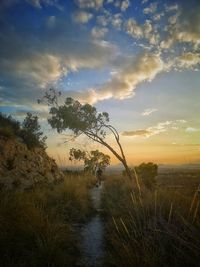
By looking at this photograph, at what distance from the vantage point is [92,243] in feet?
24.4

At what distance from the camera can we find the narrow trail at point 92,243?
6047mm

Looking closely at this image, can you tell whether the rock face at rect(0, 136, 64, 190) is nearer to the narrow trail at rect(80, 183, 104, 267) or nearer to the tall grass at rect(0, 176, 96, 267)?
the narrow trail at rect(80, 183, 104, 267)

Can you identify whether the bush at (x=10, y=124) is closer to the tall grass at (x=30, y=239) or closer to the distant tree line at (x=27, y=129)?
the distant tree line at (x=27, y=129)

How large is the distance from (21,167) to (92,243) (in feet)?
26.2

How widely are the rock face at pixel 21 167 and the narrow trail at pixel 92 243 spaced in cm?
452

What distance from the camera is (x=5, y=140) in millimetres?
14312

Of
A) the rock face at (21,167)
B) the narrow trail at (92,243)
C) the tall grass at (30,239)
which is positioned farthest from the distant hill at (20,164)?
the tall grass at (30,239)

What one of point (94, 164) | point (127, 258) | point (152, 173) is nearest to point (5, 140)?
point (127, 258)

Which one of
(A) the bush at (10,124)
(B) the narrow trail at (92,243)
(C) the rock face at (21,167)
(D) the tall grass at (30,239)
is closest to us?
(D) the tall grass at (30,239)

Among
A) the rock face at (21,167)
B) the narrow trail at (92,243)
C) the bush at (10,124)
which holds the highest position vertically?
the bush at (10,124)

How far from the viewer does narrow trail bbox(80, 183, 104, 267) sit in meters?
6.05

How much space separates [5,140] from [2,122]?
12.2 ft

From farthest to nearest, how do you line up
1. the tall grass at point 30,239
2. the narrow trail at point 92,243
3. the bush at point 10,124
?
the bush at point 10,124 → the narrow trail at point 92,243 → the tall grass at point 30,239

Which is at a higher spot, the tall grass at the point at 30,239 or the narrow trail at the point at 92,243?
the tall grass at the point at 30,239
